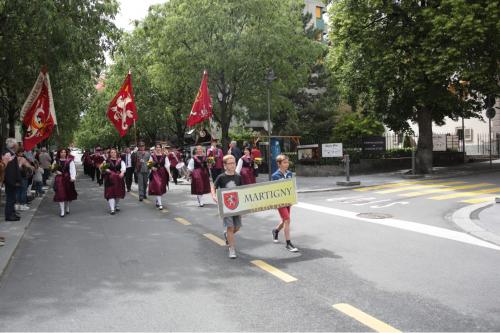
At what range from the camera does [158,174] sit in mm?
13578

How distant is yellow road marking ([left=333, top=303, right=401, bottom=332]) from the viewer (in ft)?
14.1

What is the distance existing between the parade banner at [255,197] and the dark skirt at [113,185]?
6.20m

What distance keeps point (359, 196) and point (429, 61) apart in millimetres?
8041

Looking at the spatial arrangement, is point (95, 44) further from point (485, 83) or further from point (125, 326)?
point (485, 83)

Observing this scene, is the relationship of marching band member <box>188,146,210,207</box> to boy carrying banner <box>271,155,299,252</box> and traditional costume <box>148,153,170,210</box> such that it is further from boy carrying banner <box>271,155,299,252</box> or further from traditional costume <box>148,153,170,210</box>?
boy carrying banner <box>271,155,299,252</box>

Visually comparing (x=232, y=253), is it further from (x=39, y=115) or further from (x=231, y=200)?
(x=39, y=115)

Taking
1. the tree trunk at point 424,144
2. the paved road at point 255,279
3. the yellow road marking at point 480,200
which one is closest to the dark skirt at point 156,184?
the paved road at point 255,279

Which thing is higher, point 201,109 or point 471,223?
point 201,109

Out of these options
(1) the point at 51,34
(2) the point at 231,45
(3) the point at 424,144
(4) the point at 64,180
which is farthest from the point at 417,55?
(4) the point at 64,180

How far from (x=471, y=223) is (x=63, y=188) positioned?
9795mm

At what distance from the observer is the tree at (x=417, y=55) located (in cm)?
1873

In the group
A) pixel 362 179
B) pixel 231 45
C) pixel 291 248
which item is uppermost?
pixel 231 45

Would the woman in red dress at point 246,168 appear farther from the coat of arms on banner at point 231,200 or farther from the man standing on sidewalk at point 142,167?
the coat of arms on banner at point 231,200

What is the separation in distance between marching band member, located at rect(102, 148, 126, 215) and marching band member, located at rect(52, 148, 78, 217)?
2.80ft
